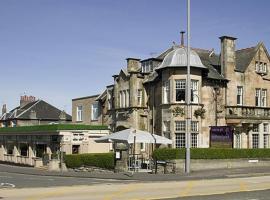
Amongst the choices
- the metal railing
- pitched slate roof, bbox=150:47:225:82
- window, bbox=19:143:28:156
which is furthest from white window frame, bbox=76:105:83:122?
the metal railing

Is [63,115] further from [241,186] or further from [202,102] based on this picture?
[241,186]

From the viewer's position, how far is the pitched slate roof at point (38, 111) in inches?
2616

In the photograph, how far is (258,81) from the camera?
42250 mm

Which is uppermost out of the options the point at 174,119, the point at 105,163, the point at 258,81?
the point at 258,81

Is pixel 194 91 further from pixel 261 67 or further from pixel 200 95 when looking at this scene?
pixel 261 67

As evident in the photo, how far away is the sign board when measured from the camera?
3553cm

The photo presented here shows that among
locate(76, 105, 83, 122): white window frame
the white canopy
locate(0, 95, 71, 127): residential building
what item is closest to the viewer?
the white canopy

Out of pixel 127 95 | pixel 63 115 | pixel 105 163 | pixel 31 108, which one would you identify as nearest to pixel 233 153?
pixel 105 163

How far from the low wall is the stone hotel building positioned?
378 cm

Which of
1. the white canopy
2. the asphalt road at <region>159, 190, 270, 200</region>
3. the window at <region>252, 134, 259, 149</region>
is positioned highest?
the white canopy

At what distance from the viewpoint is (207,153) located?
32.4 meters

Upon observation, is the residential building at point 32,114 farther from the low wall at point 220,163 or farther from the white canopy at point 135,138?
the low wall at point 220,163

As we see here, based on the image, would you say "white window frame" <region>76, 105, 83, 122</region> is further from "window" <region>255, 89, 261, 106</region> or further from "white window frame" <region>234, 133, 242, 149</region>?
"window" <region>255, 89, 261, 106</region>

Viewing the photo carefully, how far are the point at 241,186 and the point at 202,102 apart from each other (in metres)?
17.7
